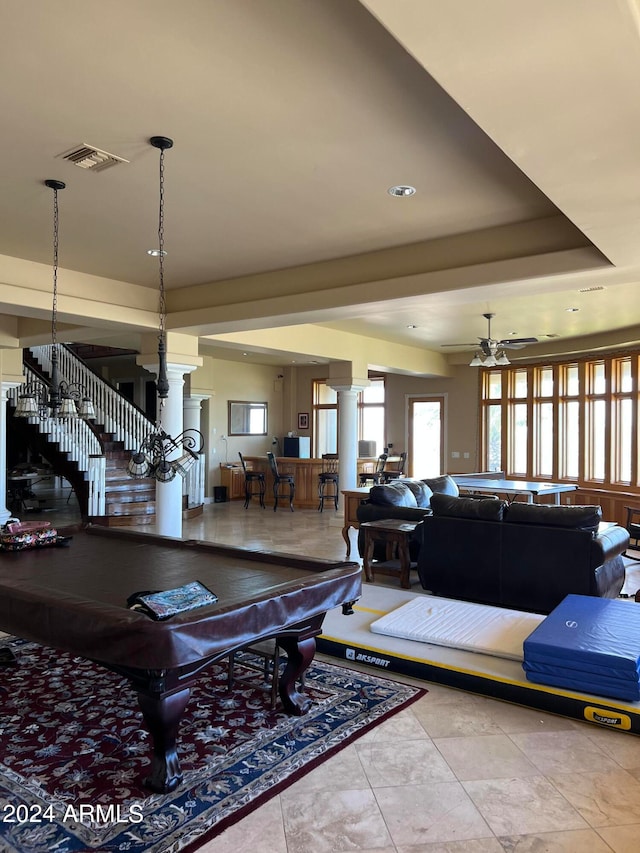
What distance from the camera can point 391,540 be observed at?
632cm

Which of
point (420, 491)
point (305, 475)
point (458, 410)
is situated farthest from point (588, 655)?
point (458, 410)

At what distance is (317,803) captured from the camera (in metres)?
2.54

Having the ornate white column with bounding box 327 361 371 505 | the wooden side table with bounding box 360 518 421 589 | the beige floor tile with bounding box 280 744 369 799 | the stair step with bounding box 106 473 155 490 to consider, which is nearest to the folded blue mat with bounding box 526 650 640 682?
the beige floor tile with bounding box 280 744 369 799

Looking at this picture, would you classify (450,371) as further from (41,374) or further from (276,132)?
(276,132)

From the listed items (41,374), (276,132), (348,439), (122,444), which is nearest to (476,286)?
(276,132)

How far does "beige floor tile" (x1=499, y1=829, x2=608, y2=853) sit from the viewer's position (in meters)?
2.25

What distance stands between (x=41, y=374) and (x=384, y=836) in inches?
410

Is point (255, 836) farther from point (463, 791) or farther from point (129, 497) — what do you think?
point (129, 497)

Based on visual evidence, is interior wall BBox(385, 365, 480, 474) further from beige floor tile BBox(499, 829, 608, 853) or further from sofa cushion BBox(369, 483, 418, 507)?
beige floor tile BBox(499, 829, 608, 853)

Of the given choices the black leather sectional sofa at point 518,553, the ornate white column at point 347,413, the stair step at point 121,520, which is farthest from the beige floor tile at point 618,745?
the stair step at point 121,520

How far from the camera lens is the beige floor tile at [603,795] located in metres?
2.46

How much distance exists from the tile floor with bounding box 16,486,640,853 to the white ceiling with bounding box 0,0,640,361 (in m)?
2.74

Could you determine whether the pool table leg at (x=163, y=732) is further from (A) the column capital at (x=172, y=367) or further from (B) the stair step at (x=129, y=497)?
(B) the stair step at (x=129, y=497)

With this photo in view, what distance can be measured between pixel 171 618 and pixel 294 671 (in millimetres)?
1128
